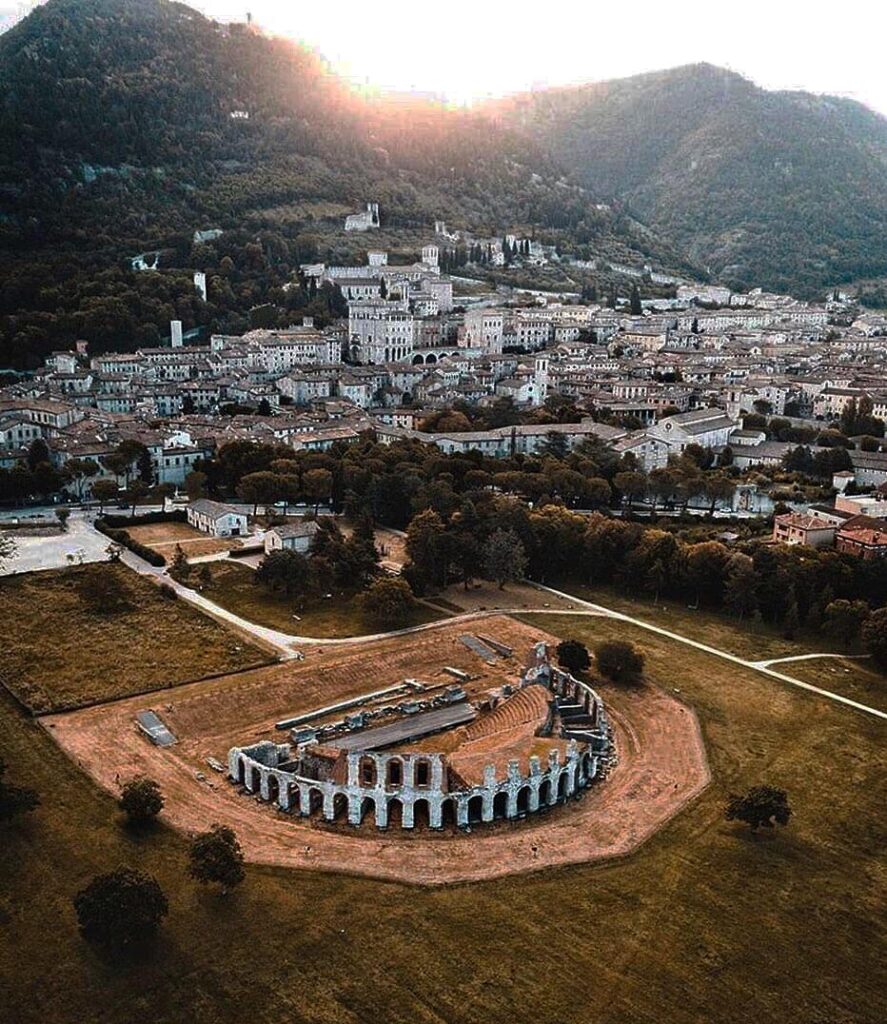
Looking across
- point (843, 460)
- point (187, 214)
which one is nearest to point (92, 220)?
point (187, 214)

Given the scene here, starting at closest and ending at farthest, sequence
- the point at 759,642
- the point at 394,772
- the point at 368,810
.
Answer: the point at 368,810, the point at 394,772, the point at 759,642

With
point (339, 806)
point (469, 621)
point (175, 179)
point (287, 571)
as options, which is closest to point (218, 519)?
point (287, 571)

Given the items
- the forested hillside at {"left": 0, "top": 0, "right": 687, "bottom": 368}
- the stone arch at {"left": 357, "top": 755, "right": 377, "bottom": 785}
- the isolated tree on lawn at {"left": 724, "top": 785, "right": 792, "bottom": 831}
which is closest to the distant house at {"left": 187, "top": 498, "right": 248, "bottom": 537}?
the stone arch at {"left": 357, "top": 755, "right": 377, "bottom": 785}

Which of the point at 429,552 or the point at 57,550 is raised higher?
the point at 429,552

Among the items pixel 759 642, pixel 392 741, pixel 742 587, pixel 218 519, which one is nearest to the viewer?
pixel 392 741

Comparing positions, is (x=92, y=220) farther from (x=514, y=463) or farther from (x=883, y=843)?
(x=883, y=843)

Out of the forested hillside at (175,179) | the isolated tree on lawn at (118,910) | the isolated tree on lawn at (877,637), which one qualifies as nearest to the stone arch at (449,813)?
the isolated tree on lawn at (118,910)

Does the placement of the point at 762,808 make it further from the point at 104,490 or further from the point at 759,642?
the point at 104,490

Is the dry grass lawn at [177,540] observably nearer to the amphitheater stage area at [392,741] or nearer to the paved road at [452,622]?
the paved road at [452,622]
